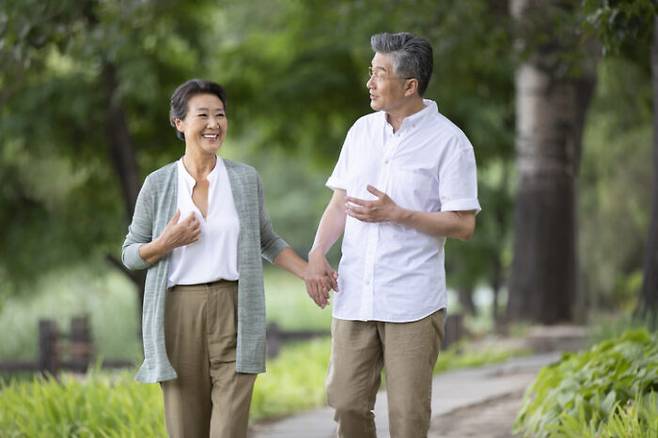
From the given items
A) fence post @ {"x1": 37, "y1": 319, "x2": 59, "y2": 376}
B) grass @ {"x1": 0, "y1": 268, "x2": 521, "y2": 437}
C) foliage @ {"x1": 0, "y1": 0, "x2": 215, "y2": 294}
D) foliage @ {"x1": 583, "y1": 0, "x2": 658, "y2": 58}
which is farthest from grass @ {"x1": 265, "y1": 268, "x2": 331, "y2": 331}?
foliage @ {"x1": 583, "y1": 0, "x2": 658, "y2": 58}

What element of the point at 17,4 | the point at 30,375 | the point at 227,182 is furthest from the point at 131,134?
the point at 227,182

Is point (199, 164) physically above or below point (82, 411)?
above

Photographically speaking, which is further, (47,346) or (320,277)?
(47,346)

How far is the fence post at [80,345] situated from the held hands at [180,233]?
8.70 m

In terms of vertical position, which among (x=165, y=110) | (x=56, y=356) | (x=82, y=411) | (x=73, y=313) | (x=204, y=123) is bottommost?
(x=73, y=313)

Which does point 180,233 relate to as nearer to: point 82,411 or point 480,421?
point 82,411

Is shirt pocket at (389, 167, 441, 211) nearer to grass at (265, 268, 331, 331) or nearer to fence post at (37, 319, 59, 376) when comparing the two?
fence post at (37, 319, 59, 376)

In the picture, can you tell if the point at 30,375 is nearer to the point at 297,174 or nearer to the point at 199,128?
the point at 199,128

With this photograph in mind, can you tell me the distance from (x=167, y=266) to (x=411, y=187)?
95 centimetres

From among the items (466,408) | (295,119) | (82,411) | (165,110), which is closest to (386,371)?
(82,411)

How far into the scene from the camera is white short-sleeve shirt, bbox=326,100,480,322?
4523mm

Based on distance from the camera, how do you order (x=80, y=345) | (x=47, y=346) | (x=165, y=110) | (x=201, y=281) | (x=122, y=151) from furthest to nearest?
(x=165, y=110) → (x=122, y=151) → (x=80, y=345) → (x=47, y=346) → (x=201, y=281)

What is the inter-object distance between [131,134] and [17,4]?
319 inches

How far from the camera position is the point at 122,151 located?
1485 cm
